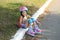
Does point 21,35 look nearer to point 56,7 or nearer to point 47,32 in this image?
point 47,32

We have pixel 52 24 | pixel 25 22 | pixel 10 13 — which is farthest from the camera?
pixel 10 13

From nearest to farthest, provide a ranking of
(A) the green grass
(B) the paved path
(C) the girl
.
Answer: (A) the green grass → (C) the girl → (B) the paved path

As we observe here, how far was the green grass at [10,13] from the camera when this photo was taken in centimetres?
726

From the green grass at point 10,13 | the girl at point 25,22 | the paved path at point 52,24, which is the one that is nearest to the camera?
the green grass at point 10,13

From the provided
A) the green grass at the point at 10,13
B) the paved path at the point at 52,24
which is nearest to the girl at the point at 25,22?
the green grass at the point at 10,13

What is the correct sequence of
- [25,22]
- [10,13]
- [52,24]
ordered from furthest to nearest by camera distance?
[10,13]
[52,24]
[25,22]

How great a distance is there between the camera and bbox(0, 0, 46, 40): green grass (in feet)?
23.8

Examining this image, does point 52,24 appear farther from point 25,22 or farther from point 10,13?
point 10,13

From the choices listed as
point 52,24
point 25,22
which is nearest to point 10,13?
point 52,24

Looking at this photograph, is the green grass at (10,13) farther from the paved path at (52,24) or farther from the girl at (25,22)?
the paved path at (52,24)

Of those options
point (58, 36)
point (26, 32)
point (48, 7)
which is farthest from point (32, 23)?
point (48, 7)

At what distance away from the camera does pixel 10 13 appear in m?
9.47

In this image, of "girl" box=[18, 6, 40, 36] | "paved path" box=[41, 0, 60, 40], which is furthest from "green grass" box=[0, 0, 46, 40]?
"paved path" box=[41, 0, 60, 40]

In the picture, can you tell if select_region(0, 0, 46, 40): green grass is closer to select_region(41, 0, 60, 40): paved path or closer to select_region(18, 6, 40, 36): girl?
select_region(18, 6, 40, 36): girl
